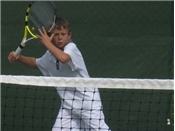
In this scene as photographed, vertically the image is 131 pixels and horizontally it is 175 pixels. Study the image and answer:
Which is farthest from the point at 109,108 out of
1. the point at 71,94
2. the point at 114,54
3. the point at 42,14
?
the point at 42,14

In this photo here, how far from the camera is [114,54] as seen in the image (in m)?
5.38

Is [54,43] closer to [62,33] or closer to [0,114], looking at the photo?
[62,33]

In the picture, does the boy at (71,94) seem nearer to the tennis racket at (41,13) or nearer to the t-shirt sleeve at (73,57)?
the t-shirt sleeve at (73,57)

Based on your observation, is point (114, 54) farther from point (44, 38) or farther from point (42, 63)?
point (44, 38)

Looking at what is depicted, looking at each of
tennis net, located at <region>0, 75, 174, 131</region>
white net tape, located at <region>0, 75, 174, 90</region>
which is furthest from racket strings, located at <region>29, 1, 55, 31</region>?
tennis net, located at <region>0, 75, 174, 131</region>

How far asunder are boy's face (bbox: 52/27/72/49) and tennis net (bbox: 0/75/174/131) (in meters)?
1.19

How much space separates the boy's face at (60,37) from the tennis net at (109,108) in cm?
119

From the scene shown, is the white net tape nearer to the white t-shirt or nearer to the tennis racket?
the white t-shirt


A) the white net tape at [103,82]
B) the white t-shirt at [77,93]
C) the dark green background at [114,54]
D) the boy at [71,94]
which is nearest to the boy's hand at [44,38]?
the boy at [71,94]

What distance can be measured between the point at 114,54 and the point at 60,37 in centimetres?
123

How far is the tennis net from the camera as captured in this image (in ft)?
17.7

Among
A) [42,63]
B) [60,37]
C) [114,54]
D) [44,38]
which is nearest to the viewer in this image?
[44,38]

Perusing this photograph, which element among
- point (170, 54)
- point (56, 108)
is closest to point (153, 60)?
point (170, 54)

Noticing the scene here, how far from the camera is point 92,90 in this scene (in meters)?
4.32
